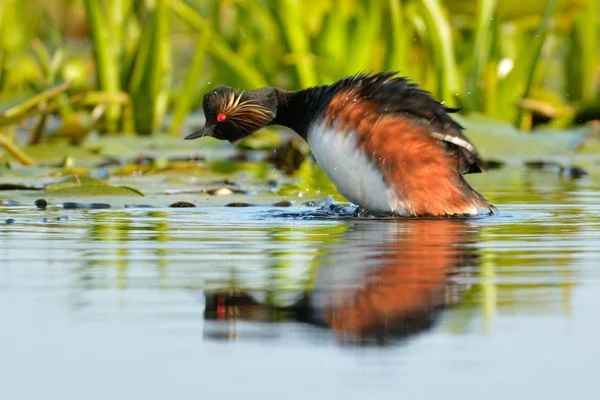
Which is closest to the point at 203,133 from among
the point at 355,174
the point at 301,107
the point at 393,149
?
the point at 301,107

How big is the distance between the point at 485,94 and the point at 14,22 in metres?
5.60

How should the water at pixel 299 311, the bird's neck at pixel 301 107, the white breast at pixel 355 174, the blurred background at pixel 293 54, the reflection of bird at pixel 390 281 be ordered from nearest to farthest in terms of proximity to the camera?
1. the water at pixel 299 311
2. the reflection of bird at pixel 390 281
3. the white breast at pixel 355 174
4. the bird's neck at pixel 301 107
5. the blurred background at pixel 293 54

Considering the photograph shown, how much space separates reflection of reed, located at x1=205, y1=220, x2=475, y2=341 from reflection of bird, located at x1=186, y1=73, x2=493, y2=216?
3.04 feet

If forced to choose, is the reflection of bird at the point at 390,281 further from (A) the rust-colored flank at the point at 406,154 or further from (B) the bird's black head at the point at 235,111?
(B) the bird's black head at the point at 235,111

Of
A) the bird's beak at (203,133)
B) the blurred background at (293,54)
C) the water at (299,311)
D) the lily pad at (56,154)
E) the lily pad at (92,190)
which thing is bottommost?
the water at (299,311)

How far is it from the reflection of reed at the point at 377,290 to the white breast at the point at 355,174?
905mm

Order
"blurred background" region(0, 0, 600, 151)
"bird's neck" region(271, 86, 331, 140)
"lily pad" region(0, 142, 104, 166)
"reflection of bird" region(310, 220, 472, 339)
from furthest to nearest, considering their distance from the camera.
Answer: "blurred background" region(0, 0, 600, 151) < "lily pad" region(0, 142, 104, 166) < "bird's neck" region(271, 86, 331, 140) < "reflection of bird" region(310, 220, 472, 339)

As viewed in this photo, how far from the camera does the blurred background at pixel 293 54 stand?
39.8 ft

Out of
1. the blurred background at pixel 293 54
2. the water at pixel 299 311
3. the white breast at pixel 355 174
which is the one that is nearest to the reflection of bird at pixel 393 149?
the white breast at pixel 355 174

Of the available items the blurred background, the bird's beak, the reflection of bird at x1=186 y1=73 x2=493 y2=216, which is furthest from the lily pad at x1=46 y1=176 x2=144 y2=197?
the blurred background

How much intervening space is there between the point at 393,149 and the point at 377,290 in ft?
9.08

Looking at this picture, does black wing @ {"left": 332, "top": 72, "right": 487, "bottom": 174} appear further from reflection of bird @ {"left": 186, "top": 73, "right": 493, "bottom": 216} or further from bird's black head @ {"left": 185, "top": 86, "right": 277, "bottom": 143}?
bird's black head @ {"left": 185, "top": 86, "right": 277, "bottom": 143}

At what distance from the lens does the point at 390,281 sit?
14.6ft

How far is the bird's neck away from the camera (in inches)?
289
